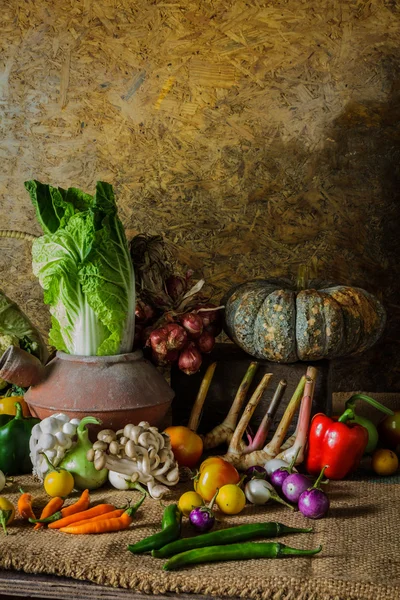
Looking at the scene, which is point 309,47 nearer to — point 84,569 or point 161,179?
point 161,179

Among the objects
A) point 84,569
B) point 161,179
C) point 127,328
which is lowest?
point 84,569

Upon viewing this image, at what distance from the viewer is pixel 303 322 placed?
2715 mm

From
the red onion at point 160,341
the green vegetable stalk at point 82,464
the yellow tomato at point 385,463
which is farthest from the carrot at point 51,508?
the yellow tomato at point 385,463

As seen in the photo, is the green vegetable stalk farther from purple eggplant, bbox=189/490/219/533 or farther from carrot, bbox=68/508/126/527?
purple eggplant, bbox=189/490/219/533

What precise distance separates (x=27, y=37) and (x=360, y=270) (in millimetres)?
2046

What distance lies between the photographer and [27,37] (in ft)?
11.7

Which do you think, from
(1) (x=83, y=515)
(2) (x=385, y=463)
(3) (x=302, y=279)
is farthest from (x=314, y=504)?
(3) (x=302, y=279)

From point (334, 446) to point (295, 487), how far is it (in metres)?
0.32

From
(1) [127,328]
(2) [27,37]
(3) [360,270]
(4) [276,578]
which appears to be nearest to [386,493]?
(4) [276,578]

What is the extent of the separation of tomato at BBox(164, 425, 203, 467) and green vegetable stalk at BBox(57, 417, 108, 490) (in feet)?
0.97

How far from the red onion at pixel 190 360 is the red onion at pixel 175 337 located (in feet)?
0.17

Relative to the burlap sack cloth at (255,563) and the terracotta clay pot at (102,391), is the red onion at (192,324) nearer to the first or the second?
the terracotta clay pot at (102,391)

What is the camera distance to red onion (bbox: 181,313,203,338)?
275cm

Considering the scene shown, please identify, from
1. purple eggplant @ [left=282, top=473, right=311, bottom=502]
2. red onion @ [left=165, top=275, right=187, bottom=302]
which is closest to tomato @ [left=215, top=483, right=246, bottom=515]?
purple eggplant @ [left=282, top=473, right=311, bottom=502]
